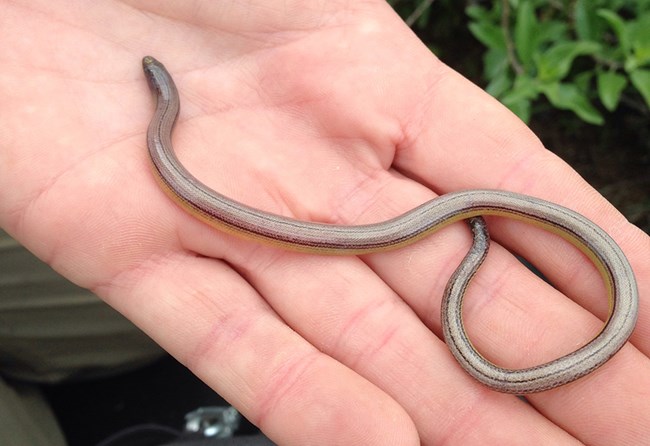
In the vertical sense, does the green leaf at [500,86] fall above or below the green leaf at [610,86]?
Result: below

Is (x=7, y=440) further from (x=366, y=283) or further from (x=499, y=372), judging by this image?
(x=499, y=372)

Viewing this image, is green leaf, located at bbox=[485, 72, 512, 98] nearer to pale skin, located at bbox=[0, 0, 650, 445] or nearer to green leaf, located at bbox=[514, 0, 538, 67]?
green leaf, located at bbox=[514, 0, 538, 67]

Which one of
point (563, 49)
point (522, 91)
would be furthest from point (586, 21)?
point (522, 91)

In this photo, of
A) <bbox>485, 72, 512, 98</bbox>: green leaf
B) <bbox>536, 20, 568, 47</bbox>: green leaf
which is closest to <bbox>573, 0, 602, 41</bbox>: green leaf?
<bbox>536, 20, 568, 47</bbox>: green leaf

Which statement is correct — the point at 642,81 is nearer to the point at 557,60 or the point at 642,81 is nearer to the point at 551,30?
the point at 557,60

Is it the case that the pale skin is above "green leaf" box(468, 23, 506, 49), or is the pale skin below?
below

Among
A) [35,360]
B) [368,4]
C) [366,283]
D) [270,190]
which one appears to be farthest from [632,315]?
[35,360]

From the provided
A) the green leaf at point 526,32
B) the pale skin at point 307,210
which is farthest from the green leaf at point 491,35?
the pale skin at point 307,210

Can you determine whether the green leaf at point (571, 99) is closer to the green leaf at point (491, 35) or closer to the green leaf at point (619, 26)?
the green leaf at point (619, 26)
